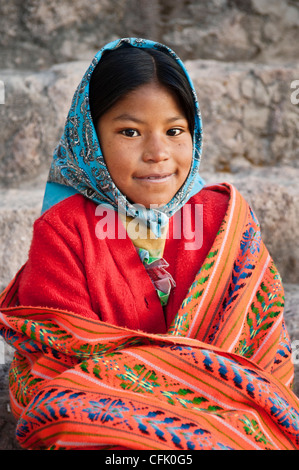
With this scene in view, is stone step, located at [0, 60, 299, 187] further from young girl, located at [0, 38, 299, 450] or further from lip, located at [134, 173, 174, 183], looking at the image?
lip, located at [134, 173, 174, 183]

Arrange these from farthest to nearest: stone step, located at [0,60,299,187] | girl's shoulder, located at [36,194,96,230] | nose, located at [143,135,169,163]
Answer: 1. stone step, located at [0,60,299,187]
2. girl's shoulder, located at [36,194,96,230]
3. nose, located at [143,135,169,163]

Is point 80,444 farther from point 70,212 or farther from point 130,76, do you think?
point 130,76

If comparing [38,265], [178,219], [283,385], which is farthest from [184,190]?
[283,385]

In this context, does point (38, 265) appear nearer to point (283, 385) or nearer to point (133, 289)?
point (133, 289)

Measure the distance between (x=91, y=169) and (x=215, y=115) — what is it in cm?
112

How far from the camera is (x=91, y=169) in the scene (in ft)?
5.19

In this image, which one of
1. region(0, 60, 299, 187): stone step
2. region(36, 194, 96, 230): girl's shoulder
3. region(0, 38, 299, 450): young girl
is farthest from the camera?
region(0, 60, 299, 187): stone step

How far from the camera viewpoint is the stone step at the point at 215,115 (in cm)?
250

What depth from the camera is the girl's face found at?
1.49 metres

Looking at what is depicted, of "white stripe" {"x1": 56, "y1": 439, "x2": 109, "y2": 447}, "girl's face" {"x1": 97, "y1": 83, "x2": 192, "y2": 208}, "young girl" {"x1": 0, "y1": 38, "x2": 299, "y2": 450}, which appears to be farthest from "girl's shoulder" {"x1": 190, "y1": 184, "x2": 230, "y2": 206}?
"white stripe" {"x1": 56, "y1": 439, "x2": 109, "y2": 447}

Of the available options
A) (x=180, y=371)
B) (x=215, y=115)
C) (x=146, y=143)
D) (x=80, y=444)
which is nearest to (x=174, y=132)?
(x=146, y=143)

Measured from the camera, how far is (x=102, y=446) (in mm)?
1272

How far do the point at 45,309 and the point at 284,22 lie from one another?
1.82 m

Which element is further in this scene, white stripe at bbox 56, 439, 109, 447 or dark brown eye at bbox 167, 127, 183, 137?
dark brown eye at bbox 167, 127, 183, 137
